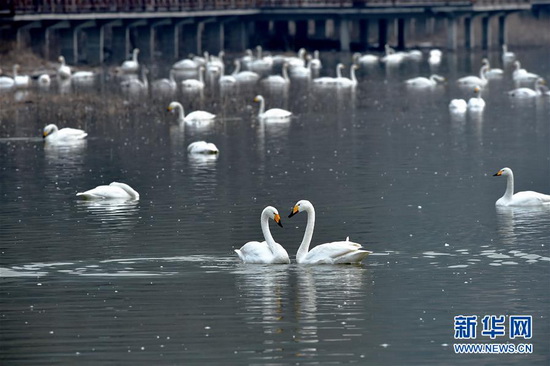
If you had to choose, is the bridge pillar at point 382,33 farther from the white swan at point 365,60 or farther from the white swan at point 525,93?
the white swan at point 525,93

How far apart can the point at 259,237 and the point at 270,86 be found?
37.8 metres

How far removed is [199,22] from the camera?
8650 cm

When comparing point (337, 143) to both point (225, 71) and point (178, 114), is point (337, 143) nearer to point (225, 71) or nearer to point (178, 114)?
point (178, 114)

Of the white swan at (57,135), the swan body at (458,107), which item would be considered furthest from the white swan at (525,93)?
the white swan at (57,135)

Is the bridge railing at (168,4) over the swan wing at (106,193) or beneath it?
over

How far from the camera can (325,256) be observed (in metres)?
19.6

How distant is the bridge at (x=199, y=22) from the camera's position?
2810 inches

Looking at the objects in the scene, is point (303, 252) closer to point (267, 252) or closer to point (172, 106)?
point (267, 252)

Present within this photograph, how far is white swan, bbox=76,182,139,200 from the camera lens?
1040 inches

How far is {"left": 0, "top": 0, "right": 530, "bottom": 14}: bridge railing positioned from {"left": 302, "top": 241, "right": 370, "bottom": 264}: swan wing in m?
47.6

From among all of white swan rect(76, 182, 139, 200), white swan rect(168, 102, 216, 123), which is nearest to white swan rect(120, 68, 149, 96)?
white swan rect(168, 102, 216, 123)

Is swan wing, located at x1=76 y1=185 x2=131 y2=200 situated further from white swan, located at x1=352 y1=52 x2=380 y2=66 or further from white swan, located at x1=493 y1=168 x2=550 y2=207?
white swan, located at x1=352 y1=52 x2=380 y2=66

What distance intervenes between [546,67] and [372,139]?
37576 millimetres

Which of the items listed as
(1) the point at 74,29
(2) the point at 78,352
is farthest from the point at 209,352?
(1) the point at 74,29
